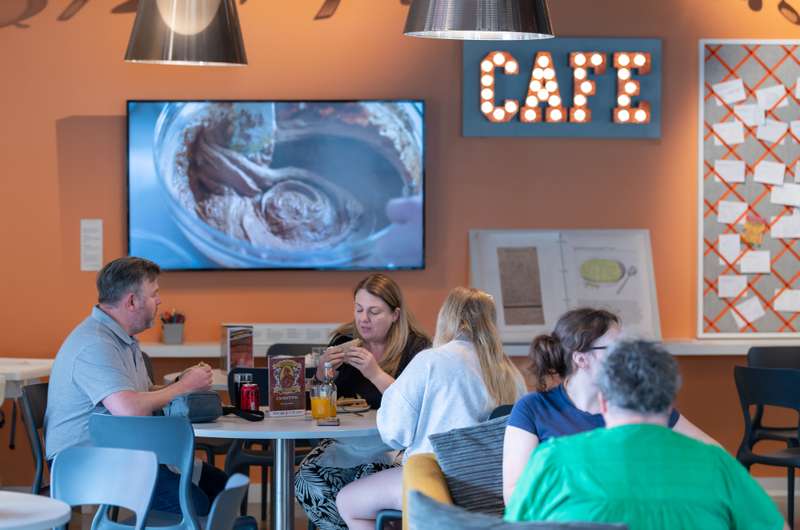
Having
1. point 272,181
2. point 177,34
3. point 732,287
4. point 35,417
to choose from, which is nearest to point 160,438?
point 35,417

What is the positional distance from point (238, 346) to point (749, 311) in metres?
2.87

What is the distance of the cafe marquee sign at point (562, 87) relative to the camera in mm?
6344

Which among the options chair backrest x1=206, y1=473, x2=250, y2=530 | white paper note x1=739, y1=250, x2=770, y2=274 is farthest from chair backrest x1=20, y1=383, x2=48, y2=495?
white paper note x1=739, y1=250, x2=770, y2=274

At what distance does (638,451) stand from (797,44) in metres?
4.77

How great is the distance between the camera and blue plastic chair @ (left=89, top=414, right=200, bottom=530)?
3.77 metres

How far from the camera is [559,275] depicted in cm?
642

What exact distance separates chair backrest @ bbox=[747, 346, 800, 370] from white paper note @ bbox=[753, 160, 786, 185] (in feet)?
3.07

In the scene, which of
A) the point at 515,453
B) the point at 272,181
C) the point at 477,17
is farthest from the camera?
the point at 272,181

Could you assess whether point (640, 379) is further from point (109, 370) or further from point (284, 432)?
point (109, 370)

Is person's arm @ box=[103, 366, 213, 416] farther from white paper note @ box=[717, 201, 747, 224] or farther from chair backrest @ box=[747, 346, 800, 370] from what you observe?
white paper note @ box=[717, 201, 747, 224]

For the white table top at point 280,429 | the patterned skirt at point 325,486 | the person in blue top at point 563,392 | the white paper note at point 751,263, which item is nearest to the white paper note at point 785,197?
the white paper note at point 751,263

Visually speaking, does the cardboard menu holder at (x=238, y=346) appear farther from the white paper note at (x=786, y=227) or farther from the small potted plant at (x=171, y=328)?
the white paper note at (x=786, y=227)

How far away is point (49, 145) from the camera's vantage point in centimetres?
638

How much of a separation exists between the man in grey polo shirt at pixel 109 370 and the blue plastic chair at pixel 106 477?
2.33ft
